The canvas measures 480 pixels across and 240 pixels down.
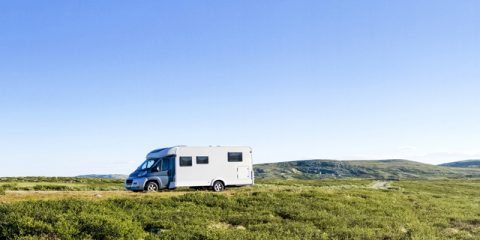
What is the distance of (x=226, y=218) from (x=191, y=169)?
1260 centimetres

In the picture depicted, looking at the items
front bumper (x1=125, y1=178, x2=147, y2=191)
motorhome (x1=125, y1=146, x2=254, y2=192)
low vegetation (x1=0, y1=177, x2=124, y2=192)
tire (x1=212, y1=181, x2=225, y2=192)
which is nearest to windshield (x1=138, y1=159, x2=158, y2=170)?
motorhome (x1=125, y1=146, x2=254, y2=192)

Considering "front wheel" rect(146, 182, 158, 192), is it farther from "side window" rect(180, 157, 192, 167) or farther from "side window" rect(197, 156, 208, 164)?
"side window" rect(197, 156, 208, 164)

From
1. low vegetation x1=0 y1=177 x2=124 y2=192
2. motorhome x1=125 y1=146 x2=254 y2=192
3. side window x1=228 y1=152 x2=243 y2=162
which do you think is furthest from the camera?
low vegetation x1=0 y1=177 x2=124 y2=192

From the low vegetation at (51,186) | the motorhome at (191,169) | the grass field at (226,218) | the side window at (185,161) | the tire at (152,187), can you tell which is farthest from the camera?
the low vegetation at (51,186)

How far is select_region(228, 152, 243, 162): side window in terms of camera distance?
3506cm

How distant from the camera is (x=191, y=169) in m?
33.6

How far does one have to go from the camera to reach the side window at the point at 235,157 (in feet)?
115

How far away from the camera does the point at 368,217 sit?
23562 mm

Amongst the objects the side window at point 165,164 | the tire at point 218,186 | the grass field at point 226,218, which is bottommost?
the grass field at point 226,218

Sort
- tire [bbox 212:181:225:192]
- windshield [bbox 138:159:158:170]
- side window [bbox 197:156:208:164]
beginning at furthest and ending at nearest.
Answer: tire [bbox 212:181:225:192] → side window [bbox 197:156:208:164] → windshield [bbox 138:159:158:170]

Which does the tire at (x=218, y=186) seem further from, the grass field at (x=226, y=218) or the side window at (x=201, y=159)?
the grass field at (x=226, y=218)

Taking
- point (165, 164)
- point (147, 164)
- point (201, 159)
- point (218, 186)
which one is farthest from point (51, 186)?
point (218, 186)

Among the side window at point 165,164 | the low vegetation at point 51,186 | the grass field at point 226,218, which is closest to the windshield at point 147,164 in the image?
the side window at point 165,164

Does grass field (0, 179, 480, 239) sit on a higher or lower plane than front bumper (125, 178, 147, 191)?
lower
